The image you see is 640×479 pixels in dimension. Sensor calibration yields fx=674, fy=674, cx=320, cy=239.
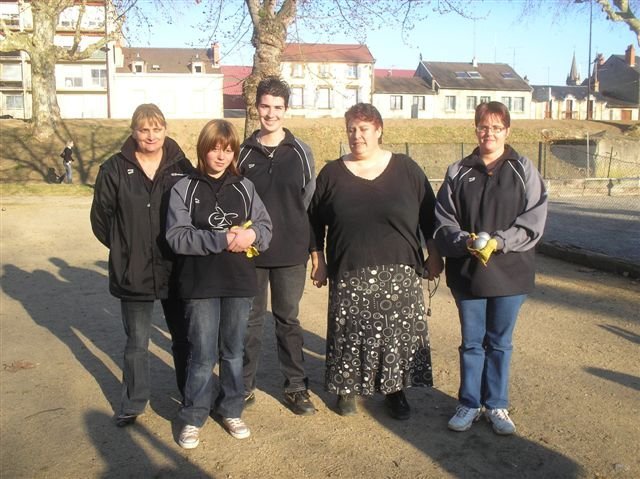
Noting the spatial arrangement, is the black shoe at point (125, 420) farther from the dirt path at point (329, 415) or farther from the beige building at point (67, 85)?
the beige building at point (67, 85)

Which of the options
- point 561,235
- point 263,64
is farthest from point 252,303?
point 561,235

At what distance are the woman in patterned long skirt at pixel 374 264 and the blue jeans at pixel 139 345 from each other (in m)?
0.95

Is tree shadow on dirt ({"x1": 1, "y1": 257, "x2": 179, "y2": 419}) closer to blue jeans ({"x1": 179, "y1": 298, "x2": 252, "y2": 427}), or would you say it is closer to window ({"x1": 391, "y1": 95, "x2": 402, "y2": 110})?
blue jeans ({"x1": 179, "y1": 298, "x2": 252, "y2": 427})

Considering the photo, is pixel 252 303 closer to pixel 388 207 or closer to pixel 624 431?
pixel 388 207

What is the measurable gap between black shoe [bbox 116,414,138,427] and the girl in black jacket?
43 centimetres

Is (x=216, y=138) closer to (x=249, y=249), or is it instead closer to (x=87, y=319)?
(x=249, y=249)

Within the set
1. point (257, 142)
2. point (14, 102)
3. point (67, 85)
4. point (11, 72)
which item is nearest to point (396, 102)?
point (67, 85)

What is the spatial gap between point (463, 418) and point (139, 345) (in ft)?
6.64

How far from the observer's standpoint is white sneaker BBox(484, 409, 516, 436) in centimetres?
389

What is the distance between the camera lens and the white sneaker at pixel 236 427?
3.94 m

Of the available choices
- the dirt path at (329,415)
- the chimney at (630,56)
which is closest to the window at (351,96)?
the dirt path at (329,415)

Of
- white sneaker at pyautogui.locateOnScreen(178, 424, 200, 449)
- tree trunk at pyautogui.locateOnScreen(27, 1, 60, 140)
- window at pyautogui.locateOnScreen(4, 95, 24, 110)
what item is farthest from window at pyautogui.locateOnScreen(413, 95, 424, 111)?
white sneaker at pyautogui.locateOnScreen(178, 424, 200, 449)

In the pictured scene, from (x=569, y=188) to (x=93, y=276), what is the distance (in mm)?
16832

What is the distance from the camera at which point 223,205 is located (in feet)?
12.6
